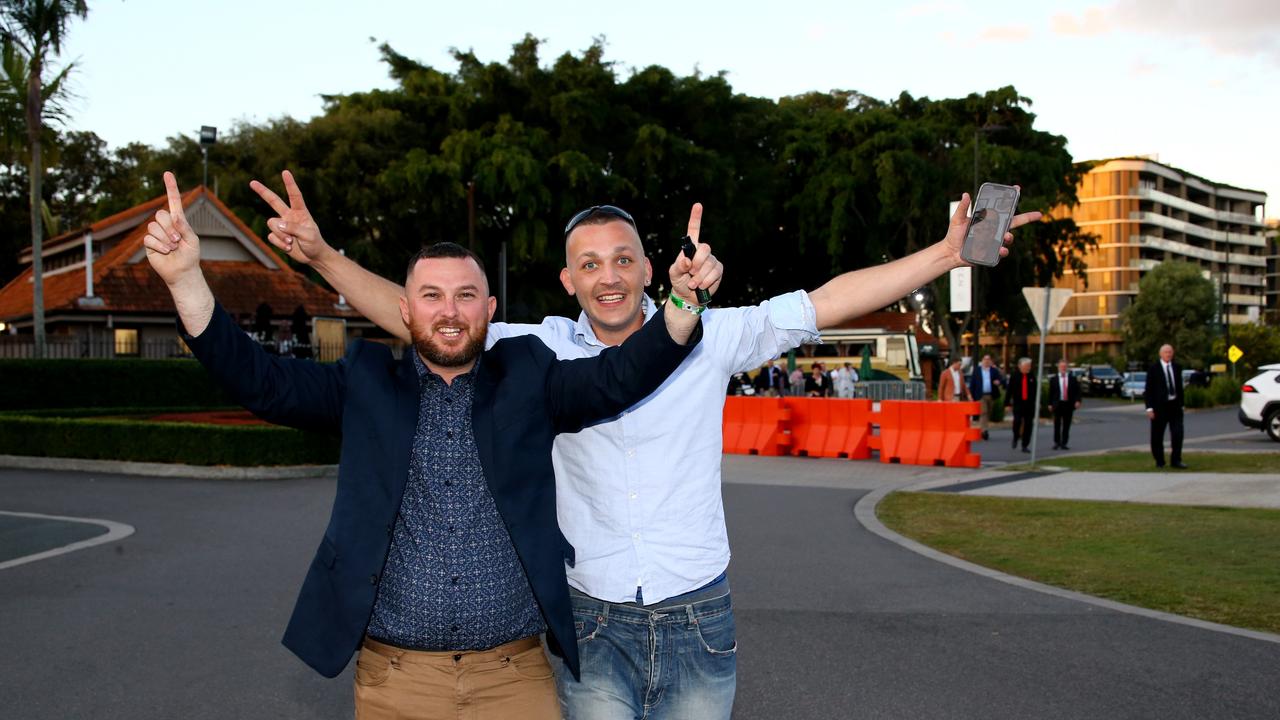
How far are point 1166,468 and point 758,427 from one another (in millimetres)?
7051

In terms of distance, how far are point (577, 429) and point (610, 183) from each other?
1612 inches

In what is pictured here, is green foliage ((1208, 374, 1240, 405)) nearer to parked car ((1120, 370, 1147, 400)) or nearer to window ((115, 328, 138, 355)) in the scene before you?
parked car ((1120, 370, 1147, 400))

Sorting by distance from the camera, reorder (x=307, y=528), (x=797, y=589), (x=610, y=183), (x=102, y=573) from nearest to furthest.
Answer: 1. (x=797, y=589)
2. (x=102, y=573)
3. (x=307, y=528)
4. (x=610, y=183)

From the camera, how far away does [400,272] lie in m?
45.6

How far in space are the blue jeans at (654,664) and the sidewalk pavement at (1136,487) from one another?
11.4 m

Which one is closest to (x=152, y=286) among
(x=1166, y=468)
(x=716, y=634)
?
(x=1166, y=468)

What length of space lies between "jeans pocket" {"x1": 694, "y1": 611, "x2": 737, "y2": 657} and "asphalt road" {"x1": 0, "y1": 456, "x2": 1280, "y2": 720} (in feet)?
8.10

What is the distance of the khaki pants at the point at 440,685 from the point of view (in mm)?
2883

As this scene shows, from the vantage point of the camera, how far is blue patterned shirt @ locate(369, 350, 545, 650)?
A: 9.27 feet

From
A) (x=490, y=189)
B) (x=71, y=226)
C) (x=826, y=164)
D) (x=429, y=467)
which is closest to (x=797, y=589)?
(x=429, y=467)

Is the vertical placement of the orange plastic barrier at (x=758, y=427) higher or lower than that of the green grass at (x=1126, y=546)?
higher

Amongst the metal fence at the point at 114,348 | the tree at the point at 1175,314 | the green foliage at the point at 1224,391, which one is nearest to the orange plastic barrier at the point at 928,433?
the metal fence at the point at 114,348

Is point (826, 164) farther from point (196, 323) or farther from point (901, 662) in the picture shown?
point (196, 323)

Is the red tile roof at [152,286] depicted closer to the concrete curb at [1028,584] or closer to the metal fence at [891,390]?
the metal fence at [891,390]
